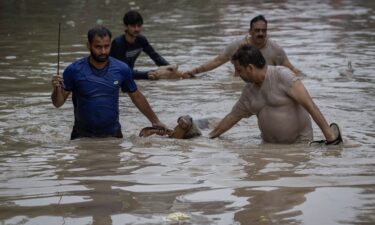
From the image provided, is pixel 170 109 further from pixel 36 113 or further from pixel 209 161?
pixel 209 161

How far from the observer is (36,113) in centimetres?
1059

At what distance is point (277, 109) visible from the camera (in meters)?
7.73

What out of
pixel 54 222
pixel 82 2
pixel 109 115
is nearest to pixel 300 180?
pixel 54 222

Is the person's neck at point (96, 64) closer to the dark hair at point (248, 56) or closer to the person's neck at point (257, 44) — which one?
the dark hair at point (248, 56)

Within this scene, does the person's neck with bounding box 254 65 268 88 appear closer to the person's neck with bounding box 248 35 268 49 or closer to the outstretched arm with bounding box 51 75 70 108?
the outstretched arm with bounding box 51 75 70 108

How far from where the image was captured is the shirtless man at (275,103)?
740 centimetres

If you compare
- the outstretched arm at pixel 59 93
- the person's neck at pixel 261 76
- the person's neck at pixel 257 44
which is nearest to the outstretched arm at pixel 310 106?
the person's neck at pixel 261 76

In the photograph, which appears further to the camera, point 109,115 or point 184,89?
point 184,89

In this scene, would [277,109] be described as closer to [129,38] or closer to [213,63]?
[213,63]

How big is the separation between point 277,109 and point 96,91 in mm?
1760

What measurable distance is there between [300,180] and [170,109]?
15.9 ft

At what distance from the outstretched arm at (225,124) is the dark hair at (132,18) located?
138 inches

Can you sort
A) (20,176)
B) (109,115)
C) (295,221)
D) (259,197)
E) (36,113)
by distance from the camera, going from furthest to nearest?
(36,113), (109,115), (20,176), (259,197), (295,221)

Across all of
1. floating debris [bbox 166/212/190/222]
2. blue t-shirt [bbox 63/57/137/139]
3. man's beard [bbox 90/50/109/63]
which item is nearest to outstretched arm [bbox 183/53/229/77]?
blue t-shirt [bbox 63/57/137/139]
